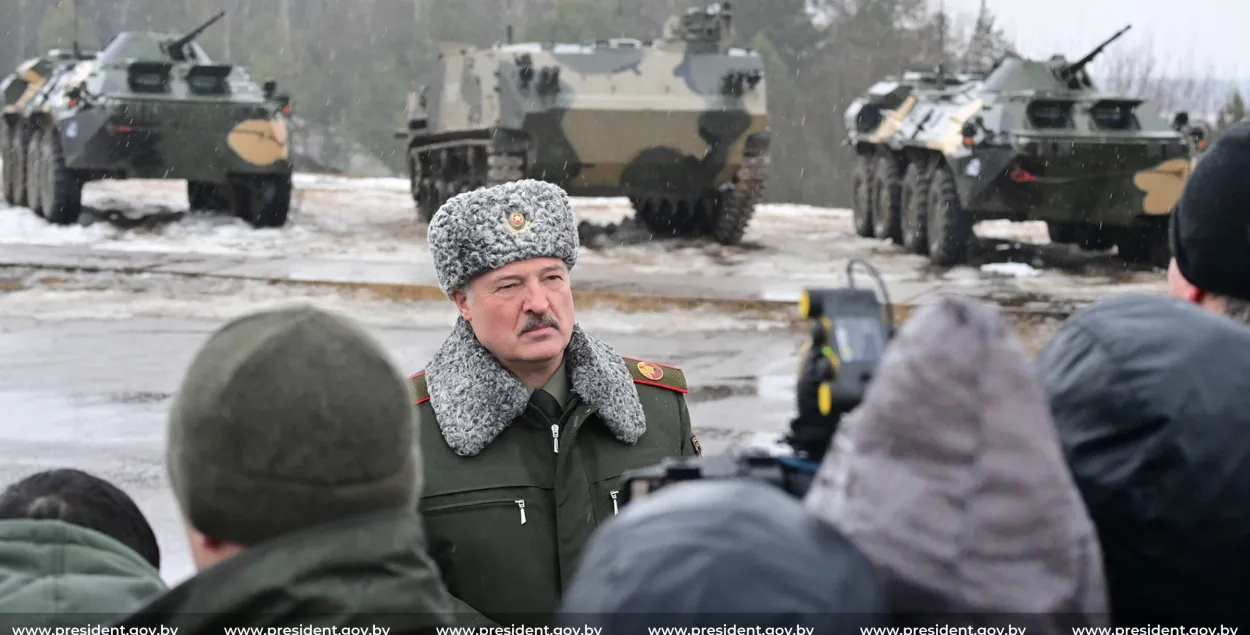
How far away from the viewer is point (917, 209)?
1848cm

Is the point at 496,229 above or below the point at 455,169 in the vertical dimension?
above

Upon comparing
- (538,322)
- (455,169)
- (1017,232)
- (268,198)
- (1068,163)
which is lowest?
(1017,232)

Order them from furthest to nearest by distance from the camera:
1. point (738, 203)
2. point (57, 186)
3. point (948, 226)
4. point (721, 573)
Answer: point (738, 203)
point (57, 186)
point (948, 226)
point (721, 573)

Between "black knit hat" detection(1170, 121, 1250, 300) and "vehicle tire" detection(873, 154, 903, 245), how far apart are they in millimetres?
18033

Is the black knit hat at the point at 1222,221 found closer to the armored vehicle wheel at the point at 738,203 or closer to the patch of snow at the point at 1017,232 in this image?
the armored vehicle wheel at the point at 738,203

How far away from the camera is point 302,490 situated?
1708 mm

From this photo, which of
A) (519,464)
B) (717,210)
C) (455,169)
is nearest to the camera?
(519,464)

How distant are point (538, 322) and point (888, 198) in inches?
696

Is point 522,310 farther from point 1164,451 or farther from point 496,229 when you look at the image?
point 1164,451

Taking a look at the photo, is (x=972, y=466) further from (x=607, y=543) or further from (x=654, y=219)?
(x=654, y=219)

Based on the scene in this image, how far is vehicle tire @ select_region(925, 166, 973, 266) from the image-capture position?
16891 millimetres

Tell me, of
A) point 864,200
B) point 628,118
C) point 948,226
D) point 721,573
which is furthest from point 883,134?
point 721,573

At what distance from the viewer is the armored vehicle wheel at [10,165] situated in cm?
2158

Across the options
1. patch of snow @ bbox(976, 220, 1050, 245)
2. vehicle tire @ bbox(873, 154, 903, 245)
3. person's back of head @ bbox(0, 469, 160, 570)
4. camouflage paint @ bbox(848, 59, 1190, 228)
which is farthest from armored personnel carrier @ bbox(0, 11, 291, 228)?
person's back of head @ bbox(0, 469, 160, 570)
